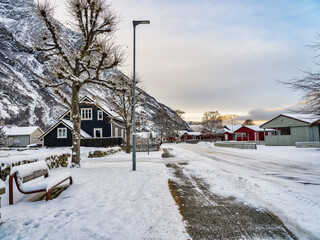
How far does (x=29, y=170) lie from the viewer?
18.4 ft

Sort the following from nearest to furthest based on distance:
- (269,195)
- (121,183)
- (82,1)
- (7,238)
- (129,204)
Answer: (7,238), (129,204), (269,195), (121,183), (82,1)

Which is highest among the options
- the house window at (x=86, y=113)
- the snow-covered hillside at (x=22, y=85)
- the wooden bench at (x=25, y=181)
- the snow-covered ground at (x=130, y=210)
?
the snow-covered hillside at (x=22, y=85)

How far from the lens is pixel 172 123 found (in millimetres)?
79750

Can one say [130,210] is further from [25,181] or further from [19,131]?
[19,131]

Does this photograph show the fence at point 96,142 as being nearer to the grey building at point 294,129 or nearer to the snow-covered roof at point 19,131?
the grey building at point 294,129

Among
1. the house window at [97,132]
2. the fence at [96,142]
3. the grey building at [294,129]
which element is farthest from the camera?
the house window at [97,132]

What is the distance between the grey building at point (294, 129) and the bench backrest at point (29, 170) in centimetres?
2916

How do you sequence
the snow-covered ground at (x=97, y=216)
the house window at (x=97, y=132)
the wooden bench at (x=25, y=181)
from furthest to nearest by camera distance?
the house window at (x=97, y=132) → the wooden bench at (x=25, y=181) → the snow-covered ground at (x=97, y=216)

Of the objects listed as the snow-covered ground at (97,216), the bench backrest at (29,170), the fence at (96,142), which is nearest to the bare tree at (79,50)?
the bench backrest at (29,170)

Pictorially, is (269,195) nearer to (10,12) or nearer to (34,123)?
(34,123)

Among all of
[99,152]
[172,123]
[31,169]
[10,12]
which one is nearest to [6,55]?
[10,12]

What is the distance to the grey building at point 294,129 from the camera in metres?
26.0

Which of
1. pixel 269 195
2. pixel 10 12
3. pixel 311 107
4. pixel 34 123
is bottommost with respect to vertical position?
pixel 269 195

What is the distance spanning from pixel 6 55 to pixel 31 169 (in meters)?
162
